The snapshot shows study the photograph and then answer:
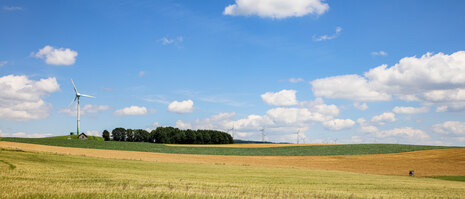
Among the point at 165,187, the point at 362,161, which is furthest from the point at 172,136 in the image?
the point at 165,187

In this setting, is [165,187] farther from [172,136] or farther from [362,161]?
[172,136]

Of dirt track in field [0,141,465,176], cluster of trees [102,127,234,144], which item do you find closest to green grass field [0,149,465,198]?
dirt track in field [0,141,465,176]

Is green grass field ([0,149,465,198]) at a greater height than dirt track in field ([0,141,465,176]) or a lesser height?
greater

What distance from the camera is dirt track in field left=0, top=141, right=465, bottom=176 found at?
172ft

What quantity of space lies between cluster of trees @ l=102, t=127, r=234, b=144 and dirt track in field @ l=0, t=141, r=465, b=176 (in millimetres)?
77786

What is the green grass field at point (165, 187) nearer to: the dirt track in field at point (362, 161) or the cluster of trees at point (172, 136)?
the dirt track in field at point (362, 161)

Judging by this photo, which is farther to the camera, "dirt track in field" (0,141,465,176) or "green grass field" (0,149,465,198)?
"dirt track in field" (0,141,465,176)

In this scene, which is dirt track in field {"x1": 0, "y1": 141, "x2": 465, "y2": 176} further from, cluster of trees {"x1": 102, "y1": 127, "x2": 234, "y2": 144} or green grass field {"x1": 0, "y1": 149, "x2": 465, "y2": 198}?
cluster of trees {"x1": 102, "y1": 127, "x2": 234, "y2": 144}

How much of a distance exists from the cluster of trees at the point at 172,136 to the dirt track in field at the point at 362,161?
77.8 meters

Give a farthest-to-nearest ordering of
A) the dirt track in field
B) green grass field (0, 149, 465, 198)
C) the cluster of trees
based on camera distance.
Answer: the cluster of trees → the dirt track in field → green grass field (0, 149, 465, 198)

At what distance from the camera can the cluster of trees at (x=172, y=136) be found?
14425cm

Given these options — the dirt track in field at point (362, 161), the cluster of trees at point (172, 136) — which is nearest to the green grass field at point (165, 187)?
the dirt track in field at point (362, 161)

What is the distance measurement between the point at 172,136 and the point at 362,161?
95.8m

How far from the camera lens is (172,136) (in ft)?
479
